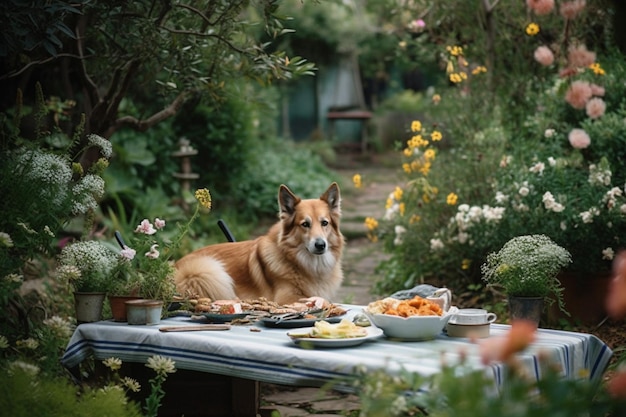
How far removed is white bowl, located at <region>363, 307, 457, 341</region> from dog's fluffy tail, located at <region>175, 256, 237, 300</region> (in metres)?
1.82

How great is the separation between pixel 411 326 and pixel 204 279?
2013 mm

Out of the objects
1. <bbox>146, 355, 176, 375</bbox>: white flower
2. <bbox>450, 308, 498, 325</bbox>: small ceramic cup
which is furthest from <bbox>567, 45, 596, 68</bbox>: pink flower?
<bbox>146, 355, 176, 375</bbox>: white flower

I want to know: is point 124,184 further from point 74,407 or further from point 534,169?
point 74,407

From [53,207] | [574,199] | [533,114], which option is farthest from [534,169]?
[53,207]

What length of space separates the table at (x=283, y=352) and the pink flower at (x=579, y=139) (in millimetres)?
3339

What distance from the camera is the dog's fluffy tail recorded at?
210 inches

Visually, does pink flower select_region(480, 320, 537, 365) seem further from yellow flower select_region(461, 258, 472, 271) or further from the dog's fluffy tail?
yellow flower select_region(461, 258, 472, 271)

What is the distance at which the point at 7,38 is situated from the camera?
4.20 meters

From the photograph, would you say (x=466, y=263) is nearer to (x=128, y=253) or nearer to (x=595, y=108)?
(x=595, y=108)

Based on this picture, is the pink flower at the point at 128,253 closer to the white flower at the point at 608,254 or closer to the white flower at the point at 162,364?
the white flower at the point at 162,364

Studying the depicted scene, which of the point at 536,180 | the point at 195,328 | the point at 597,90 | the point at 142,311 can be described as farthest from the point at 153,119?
the point at 597,90

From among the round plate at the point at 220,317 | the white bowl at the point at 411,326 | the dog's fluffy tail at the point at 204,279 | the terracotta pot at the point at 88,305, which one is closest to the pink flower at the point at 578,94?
the dog's fluffy tail at the point at 204,279

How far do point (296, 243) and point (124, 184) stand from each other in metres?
5.36

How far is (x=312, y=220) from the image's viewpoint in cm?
551
